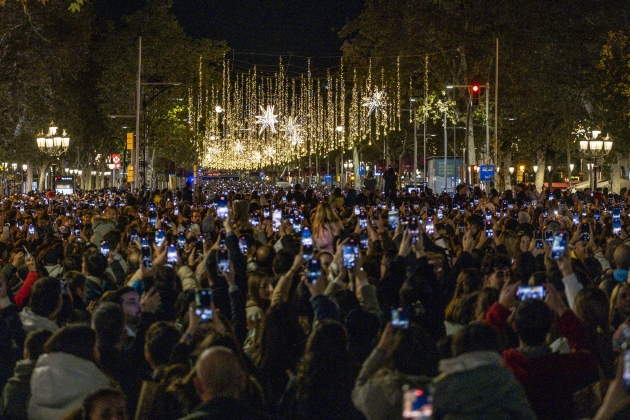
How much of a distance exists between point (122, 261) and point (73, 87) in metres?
51.3

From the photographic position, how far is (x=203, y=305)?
6410 millimetres

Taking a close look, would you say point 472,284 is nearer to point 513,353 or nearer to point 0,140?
point 513,353

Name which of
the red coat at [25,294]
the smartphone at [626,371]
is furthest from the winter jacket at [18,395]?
the red coat at [25,294]

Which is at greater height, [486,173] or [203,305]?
[486,173]

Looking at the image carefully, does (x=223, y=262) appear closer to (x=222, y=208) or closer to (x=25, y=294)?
(x=25, y=294)

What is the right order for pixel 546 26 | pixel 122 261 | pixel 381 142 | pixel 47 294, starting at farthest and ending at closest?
pixel 381 142, pixel 546 26, pixel 122 261, pixel 47 294

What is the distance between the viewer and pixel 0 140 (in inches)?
1597

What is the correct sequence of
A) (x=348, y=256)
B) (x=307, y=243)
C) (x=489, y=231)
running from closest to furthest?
(x=348, y=256), (x=307, y=243), (x=489, y=231)

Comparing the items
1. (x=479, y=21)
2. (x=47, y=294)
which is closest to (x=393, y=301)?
(x=47, y=294)

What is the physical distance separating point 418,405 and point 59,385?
2455 millimetres

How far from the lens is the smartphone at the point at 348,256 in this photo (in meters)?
8.48

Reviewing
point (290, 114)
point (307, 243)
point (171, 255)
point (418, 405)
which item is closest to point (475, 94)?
point (307, 243)

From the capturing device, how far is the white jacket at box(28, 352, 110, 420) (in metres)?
5.41

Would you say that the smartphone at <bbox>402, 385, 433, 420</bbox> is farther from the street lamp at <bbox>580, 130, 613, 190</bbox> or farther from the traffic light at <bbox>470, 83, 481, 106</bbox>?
the street lamp at <bbox>580, 130, 613, 190</bbox>
